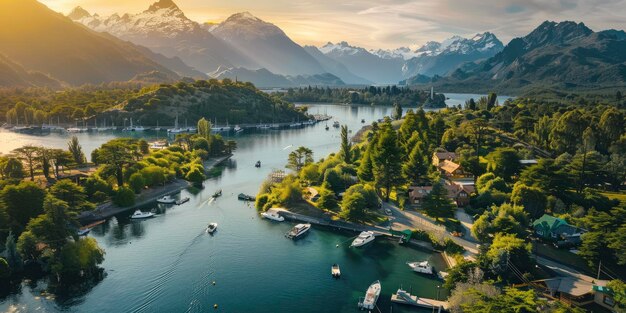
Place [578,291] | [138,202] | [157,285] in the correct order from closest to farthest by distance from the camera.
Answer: [578,291] → [157,285] → [138,202]

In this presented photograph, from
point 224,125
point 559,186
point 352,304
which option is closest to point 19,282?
point 352,304

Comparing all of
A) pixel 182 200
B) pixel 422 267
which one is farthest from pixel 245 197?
pixel 422 267

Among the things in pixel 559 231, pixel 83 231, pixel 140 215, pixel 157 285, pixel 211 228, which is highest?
pixel 559 231

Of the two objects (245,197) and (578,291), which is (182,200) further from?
(578,291)

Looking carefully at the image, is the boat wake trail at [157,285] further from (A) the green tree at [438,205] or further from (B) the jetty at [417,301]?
(A) the green tree at [438,205]

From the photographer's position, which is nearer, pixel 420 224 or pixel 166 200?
pixel 420 224

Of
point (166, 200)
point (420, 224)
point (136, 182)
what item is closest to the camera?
point (420, 224)

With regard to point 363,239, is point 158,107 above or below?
above
